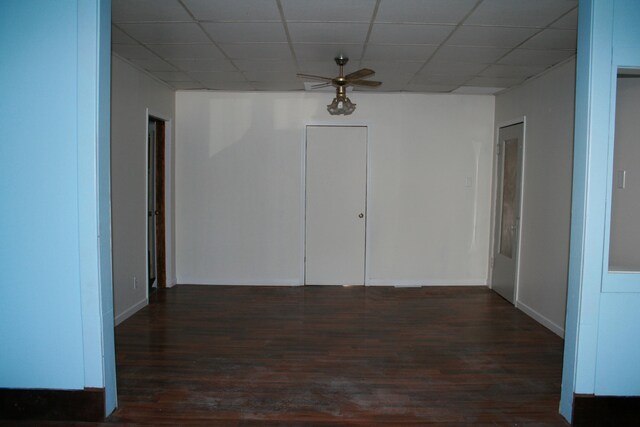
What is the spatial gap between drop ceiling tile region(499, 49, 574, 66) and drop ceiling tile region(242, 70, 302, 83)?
2.19 meters

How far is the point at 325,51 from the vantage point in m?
3.91

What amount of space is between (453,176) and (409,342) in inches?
109

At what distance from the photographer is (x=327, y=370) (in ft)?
10.6

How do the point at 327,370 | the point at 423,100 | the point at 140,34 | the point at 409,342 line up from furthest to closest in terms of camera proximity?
the point at 423,100
the point at 409,342
the point at 140,34
the point at 327,370

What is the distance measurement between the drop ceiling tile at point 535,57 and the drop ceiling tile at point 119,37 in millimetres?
3309

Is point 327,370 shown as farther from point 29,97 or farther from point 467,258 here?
point 467,258

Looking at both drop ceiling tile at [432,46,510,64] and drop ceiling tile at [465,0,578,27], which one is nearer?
drop ceiling tile at [465,0,578,27]

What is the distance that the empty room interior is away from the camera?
8.02 ft

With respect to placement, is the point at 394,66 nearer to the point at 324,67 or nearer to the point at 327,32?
the point at 324,67

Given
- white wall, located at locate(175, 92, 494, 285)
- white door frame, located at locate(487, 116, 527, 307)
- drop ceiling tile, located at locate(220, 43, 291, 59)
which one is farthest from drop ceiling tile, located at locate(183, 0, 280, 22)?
white door frame, located at locate(487, 116, 527, 307)

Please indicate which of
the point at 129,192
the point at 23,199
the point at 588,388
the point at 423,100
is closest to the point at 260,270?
the point at 129,192

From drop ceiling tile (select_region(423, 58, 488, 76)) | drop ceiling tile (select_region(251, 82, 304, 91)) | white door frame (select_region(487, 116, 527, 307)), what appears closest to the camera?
drop ceiling tile (select_region(423, 58, 488, 76))

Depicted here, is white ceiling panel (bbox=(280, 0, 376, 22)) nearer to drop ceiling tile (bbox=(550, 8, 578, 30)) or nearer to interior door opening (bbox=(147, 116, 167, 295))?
drop ceiling tile (bbox=(550, 8, 578, 30))

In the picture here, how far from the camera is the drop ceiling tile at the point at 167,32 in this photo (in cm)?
326
